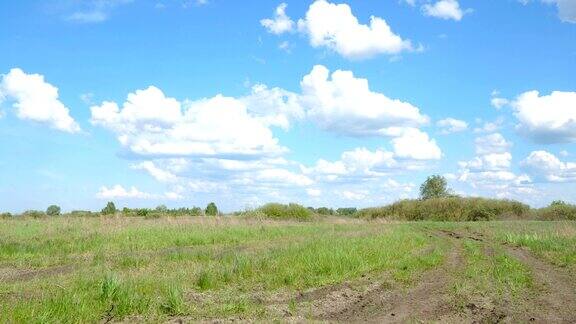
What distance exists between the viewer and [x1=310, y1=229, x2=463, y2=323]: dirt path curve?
9367 mm

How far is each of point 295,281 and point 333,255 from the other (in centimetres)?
308

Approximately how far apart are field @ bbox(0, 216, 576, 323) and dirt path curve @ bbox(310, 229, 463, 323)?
2 cm

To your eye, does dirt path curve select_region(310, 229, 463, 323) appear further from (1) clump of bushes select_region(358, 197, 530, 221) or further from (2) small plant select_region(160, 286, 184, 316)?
(1) clump of bushes select_region(358, 197, 530, 221)

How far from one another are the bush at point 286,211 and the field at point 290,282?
3541 centimetres

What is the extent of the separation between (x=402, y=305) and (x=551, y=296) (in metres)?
3.53

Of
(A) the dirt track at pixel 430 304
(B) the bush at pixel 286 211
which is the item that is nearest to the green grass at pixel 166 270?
(A) the dirt track at pixel 430 304

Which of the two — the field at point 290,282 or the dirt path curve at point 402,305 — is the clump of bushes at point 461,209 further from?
the dirt path curve at point 402,305

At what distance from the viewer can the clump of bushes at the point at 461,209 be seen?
64.9 meters

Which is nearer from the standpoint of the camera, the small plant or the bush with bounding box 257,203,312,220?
the small plant

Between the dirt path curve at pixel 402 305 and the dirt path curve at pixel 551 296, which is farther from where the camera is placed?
the dirt path curve at pixel 551 296

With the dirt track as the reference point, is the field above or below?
above

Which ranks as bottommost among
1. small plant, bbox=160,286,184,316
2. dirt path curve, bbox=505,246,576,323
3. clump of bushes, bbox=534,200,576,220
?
dirt path curve, bbox=505,246,576,323

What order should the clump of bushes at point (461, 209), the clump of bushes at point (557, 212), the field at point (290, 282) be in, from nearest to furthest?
the field at point (290, 282)
the clump of bushes at point (557, 212)
the clump of bushes at point (461, 209)

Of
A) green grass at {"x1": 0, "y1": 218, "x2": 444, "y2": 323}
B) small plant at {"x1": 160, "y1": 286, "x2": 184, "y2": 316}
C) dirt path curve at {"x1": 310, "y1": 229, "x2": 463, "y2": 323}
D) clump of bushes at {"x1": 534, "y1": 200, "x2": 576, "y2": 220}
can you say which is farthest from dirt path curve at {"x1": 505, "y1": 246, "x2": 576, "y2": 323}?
clump of bushes at {"x1": 534, "y1": 200, "x2": 576, "y2": 220}
